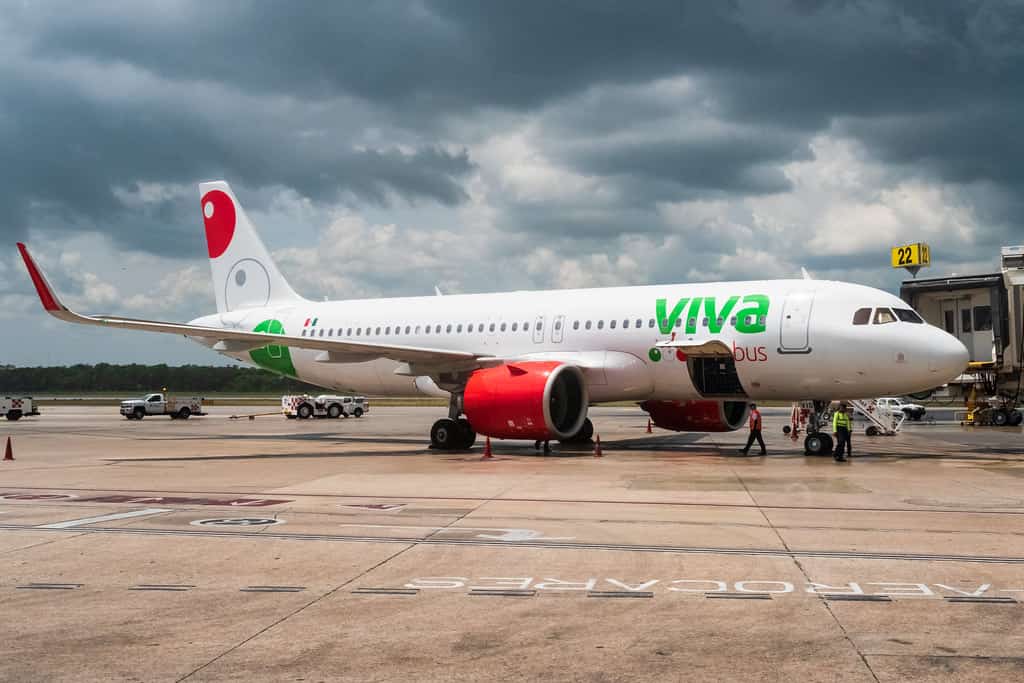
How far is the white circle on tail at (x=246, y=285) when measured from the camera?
3491cm

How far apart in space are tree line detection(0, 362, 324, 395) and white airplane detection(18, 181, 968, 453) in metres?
104

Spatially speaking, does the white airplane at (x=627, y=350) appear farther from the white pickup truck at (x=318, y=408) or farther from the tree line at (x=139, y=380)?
the tree line at (x=139, y=380)

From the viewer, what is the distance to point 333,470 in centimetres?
2027

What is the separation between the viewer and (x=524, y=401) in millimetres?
23375

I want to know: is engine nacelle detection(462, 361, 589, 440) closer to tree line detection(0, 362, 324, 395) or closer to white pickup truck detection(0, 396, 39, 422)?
white pickup truck detection(0, 396, 39, 422)

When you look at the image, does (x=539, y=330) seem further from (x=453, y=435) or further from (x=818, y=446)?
(x=818, y=446)

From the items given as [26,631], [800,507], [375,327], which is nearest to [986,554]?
[800,507]

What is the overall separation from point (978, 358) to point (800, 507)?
2593 cm

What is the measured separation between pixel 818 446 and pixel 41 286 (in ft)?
64.4

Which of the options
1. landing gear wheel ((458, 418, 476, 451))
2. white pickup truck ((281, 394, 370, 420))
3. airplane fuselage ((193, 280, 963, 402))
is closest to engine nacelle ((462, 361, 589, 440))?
airplane fuselage ((193, 280, 963, 402))

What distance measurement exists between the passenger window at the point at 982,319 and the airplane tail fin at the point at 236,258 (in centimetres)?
2489

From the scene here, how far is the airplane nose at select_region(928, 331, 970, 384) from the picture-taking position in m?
21.7

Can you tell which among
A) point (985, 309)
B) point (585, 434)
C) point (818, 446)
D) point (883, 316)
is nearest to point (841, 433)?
point (818, 446)

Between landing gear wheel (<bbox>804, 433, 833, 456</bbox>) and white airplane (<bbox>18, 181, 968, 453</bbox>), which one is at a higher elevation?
white airplane (<bbox>18, 181, 968, 453</bbox>)
